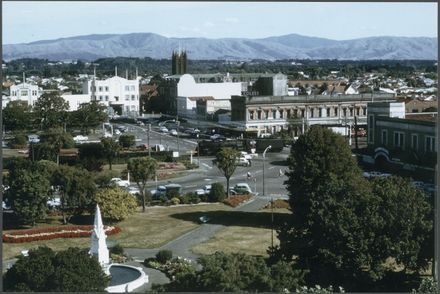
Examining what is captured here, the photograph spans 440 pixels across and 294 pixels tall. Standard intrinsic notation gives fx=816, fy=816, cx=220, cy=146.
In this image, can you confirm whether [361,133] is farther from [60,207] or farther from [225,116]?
[60,207]

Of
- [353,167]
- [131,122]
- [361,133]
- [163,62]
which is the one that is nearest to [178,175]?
[353,167]

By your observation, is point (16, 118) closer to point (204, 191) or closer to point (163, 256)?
point (204, 191)

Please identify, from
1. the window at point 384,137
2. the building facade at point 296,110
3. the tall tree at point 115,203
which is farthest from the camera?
the building facade at point 296,110

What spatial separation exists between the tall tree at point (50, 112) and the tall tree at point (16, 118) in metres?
0.31

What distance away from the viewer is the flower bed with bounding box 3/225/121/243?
10.1m

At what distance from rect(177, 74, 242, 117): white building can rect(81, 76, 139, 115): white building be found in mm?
1719

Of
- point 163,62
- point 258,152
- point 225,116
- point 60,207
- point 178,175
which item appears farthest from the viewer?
point 163,62

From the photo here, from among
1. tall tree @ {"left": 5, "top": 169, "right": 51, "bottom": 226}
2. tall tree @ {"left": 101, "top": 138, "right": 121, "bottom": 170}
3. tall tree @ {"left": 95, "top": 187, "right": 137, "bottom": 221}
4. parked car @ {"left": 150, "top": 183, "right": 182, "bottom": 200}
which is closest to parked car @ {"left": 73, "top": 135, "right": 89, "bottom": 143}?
tall tree @ {"left": 101, "top": 138, "right": 121, "bottom": 170}

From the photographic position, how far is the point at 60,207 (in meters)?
11.5

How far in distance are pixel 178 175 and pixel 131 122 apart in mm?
11875

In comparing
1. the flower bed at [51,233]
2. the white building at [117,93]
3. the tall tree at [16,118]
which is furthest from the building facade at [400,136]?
the white building at [117,93]

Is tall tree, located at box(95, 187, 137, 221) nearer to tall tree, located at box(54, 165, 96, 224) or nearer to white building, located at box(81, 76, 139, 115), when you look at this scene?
tall tree, located at box(54, 165, 96, 224)

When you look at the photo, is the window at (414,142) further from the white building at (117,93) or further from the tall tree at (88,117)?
the white building at (117,93)

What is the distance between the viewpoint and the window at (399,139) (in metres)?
16.2
